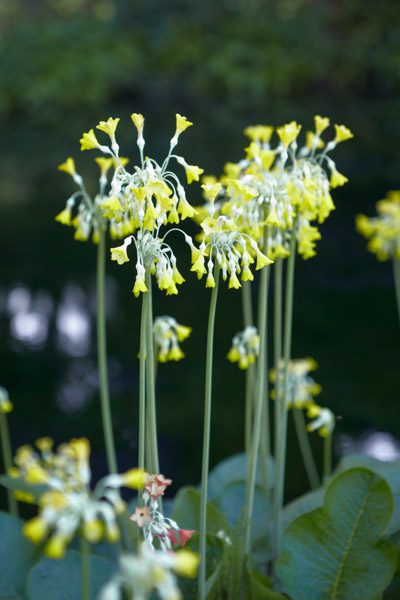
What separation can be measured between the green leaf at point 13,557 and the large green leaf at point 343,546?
704 millimetres

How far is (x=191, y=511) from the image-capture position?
2.51m

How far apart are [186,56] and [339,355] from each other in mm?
16813

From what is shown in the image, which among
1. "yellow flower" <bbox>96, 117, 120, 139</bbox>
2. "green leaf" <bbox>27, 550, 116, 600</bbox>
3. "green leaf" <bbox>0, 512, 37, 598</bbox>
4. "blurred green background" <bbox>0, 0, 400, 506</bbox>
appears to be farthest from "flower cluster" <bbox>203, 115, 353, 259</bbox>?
"blurred green background" <bbox>0, 0, 400, 506</bbox>

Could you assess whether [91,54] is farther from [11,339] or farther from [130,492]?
[130,492]

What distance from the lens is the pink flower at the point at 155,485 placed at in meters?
1.75

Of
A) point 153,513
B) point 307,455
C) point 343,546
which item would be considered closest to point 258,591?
point 343,546

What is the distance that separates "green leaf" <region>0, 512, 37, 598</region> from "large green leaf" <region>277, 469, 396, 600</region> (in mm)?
704

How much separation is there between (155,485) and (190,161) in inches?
375

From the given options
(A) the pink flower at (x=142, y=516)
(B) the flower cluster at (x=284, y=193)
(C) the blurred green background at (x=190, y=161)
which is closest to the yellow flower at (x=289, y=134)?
(B) the flower cluster at (x=284, y=193)

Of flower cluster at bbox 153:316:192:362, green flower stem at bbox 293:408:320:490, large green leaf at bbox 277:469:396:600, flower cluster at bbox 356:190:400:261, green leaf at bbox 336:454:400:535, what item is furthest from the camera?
green flower stem at bbox 293:408:320:490

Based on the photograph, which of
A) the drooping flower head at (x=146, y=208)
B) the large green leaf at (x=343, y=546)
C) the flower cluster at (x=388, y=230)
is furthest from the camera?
the flower cluster at (x=388, y=230)

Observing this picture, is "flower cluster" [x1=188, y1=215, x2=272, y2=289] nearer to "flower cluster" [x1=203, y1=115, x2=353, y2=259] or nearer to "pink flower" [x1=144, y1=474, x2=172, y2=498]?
"flower cluster" [x1=203, y1=115, x2=353, y2=259]

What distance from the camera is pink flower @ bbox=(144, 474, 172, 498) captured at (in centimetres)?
175

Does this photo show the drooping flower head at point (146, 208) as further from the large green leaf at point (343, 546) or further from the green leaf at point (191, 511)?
the green leaf at point (191, 511)
